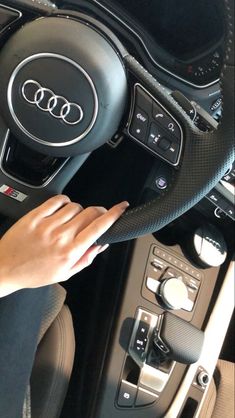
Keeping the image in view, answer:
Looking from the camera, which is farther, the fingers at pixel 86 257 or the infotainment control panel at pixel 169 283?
the infotainment control panel at pixel 169 283

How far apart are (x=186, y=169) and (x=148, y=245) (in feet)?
1.18

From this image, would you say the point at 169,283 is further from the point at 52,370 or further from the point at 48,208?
the point at 48,208

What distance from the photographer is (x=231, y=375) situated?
1.19 meters

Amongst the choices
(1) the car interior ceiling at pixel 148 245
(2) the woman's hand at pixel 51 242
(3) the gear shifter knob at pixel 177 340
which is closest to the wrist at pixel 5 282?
(2) the woman's hand at pixel 51 242

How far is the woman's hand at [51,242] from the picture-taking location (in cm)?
73

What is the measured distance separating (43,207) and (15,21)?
235mm

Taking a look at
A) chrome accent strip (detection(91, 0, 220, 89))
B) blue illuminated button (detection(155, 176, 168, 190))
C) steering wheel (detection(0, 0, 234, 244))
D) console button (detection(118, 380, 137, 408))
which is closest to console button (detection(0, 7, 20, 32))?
steering wheel (detection(0, 0, 234, 244))

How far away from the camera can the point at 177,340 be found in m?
1.00

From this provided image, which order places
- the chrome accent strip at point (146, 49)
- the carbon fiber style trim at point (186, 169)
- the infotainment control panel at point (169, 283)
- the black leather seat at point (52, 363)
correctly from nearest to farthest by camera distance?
the carbon fiber style trim at point (186, 169) → the chrome accent strip at point (146, 49) → the black leather seat at point (52, 363) → the infotainment control panel at point (169, 283)

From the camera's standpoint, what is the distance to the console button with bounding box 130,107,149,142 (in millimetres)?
758

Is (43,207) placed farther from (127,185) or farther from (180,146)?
(127,185)

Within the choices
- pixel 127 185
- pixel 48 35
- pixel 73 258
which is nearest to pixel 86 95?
pixel 48 35

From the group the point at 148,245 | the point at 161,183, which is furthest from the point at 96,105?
the point at 148,245

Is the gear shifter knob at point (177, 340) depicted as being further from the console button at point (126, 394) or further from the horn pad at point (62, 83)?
the horn pad at point (62, 83)
